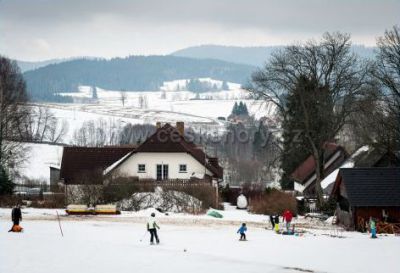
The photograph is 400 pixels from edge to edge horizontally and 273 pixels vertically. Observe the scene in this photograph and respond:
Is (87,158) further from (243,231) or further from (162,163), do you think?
(243,231)

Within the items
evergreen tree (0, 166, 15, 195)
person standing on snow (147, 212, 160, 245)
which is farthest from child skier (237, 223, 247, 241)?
evergreen tree (0, 166, 15, 195)

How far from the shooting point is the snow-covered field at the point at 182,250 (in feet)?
92.8

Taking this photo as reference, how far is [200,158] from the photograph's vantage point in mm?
65500

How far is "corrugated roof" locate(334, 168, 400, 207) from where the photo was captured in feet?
159

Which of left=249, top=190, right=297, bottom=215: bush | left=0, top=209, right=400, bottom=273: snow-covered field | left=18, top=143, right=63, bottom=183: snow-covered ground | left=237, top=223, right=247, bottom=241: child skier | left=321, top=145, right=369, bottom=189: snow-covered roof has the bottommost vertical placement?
left=0, top=209, right=400, bottom=273: snow-covered field

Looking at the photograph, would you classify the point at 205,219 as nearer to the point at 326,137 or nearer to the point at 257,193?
the point at 326,137

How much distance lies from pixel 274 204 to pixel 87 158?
18344 mm

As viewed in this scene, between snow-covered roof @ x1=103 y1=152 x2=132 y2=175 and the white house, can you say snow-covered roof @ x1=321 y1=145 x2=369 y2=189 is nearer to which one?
the white house

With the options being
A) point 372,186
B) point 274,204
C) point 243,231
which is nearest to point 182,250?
point 243,231

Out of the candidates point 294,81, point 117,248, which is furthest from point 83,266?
point 294,81

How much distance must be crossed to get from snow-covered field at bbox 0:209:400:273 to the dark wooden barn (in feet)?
10.5

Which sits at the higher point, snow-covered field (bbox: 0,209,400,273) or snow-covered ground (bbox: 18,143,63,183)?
snow-covered ground (bbox: 18,143,63,183)

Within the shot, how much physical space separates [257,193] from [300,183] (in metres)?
9.47

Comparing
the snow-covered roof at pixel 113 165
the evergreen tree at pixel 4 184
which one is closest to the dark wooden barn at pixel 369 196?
the snow-covered roof at pixel 113 165
